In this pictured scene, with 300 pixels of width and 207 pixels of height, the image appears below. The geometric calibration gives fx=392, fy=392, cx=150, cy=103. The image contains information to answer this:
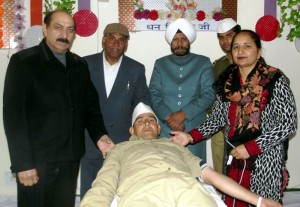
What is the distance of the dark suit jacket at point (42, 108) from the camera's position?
2549 mm

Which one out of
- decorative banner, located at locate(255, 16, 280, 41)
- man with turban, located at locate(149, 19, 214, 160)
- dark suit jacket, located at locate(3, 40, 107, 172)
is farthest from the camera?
decorative banner, located at locate(255, 16, 280, 41)

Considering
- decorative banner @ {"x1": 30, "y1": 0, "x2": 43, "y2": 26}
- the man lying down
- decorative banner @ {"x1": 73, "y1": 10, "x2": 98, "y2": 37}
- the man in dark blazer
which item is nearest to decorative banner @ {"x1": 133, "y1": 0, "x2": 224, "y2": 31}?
decorative banner @ {"x1": 73, "y1": 10, "x2": 98, "y2": 37}

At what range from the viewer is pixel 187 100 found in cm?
360

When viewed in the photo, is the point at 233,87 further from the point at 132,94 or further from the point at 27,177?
the point at 27,177

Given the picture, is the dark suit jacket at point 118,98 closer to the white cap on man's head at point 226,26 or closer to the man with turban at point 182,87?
the man with turban at point 182,87

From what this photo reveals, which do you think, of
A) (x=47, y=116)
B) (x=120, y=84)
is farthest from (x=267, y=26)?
(x=47, y=116)

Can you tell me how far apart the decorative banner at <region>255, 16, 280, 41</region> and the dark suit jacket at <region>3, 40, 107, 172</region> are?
2.52 meters

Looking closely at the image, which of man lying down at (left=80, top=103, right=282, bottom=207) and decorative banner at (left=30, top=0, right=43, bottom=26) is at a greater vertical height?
decorative banner at (left=30, top=0, right=43, bottom=26)

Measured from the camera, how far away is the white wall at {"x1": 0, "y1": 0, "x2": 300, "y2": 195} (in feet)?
14.7

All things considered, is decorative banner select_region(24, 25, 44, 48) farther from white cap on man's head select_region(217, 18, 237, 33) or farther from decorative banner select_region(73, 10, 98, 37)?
white cap on man's head select_region(217, 18, 237, 33)

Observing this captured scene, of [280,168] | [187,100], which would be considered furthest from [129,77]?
[280,168]

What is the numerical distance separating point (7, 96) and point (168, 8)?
2.49 metres

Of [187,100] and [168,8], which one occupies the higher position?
[168,8]

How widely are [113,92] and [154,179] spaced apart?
1474 millimetres
